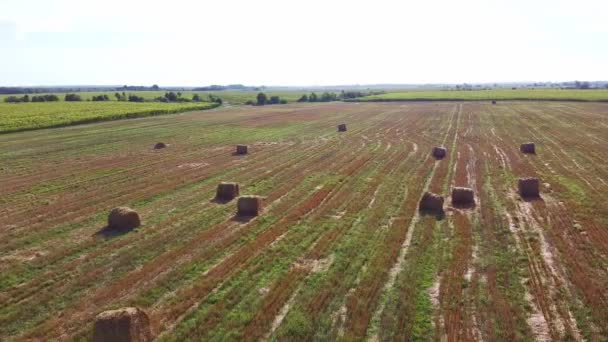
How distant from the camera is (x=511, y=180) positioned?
75.3 feet

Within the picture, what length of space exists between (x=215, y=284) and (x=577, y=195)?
16.0m

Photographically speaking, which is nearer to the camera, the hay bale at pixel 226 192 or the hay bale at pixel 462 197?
the hay bale at pixel 462 197

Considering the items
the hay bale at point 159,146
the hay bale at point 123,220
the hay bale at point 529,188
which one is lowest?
the hay bale at point 159,146

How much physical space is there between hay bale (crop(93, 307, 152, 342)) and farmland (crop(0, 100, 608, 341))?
0.56m

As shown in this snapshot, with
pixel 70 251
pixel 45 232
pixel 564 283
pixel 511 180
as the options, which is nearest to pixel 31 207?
pixel 45 232

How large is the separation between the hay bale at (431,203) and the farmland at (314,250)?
55cm

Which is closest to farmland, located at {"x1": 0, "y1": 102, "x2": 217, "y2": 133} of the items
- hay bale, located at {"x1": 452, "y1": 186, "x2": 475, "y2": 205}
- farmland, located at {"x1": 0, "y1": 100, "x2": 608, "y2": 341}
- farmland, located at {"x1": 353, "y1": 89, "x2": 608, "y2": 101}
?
farmland, located at {"x1": 0, "y1": 100, "x2": 608, "y2": 341}

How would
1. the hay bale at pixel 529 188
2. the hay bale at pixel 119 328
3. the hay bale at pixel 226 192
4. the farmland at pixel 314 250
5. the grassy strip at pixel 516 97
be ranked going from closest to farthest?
1. the hay bale at pixel 119 328
2. the farmland at pixel 314 250
3. the hay bale at pixel 529 188
4. the hay bale at pixel 226 192
5. the grassy strip at pixel 516 97

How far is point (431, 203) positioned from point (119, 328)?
40.5 feet

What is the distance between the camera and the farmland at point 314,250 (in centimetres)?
1009

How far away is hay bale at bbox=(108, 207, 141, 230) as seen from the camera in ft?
54.1

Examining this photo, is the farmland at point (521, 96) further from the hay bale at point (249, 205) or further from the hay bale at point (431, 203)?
the hay bale at point (249, 205)

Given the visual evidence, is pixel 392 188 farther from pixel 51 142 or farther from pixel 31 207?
pixel 51 142

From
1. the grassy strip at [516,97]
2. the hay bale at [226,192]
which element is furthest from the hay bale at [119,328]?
the grassy strip at [516,97]
